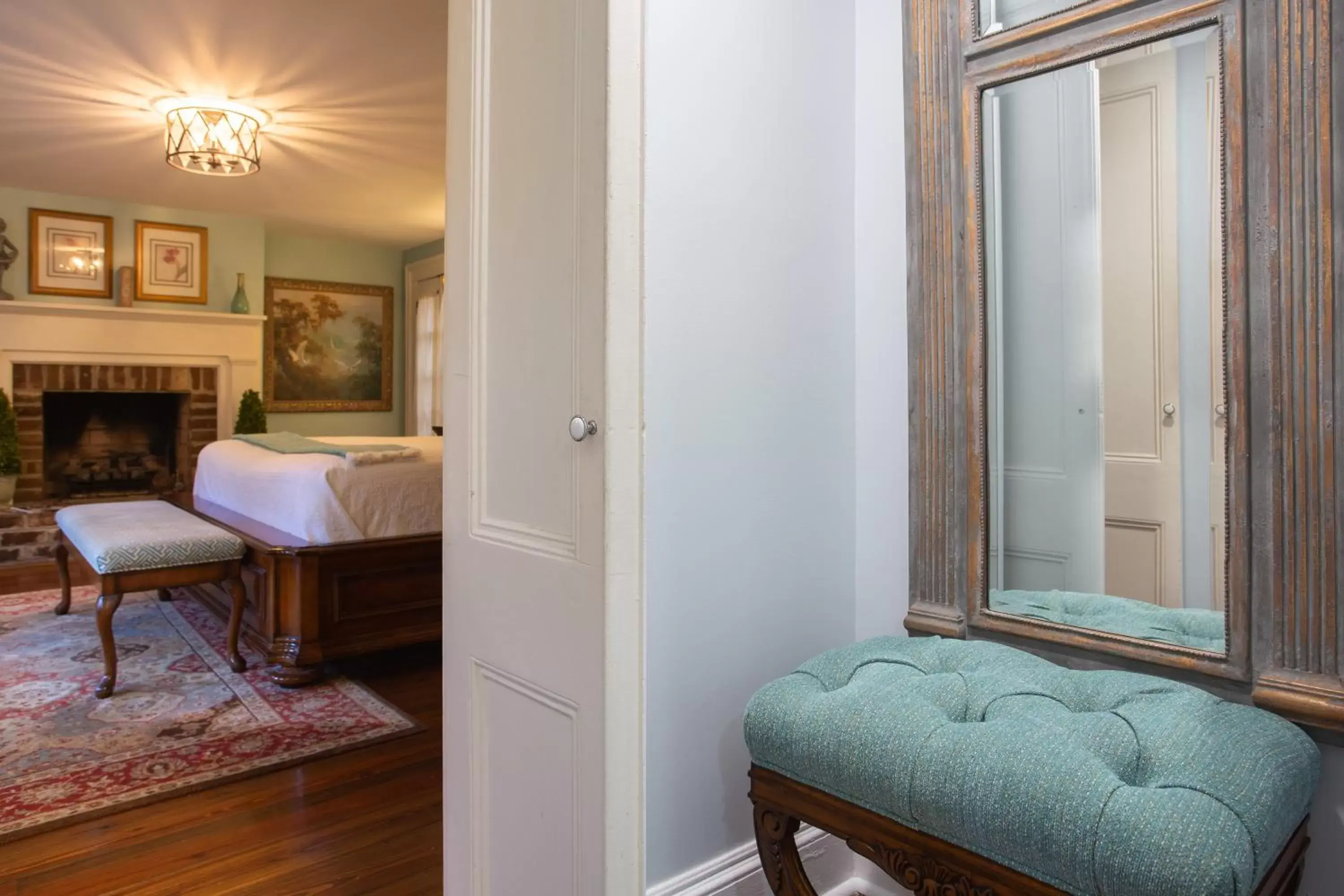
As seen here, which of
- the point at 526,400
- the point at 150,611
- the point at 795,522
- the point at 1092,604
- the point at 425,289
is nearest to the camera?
the point at 526,400

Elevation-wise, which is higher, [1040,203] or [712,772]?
[1040,203]

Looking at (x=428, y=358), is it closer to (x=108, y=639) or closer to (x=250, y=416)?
(x=250, y=416)

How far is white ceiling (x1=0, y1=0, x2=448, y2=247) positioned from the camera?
3357 millimetres

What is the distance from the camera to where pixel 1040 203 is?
1524 millimetres

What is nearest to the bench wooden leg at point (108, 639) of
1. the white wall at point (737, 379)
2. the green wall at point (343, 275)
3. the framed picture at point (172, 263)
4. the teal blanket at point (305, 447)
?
the teal blanket at point (305, 447)

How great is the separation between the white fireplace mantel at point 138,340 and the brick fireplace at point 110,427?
0.06 meters

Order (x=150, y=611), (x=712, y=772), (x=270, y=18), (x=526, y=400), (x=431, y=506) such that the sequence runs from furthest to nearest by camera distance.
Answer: (x=150, y=611) < (x=431, y=506) < (x=270, y=18) < (x=712, y=772) < (x=526, y=400)

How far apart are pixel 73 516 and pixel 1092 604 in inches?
165

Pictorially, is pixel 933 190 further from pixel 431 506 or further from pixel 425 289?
pixel 425 289

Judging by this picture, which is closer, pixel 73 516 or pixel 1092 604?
pixel 1092 604

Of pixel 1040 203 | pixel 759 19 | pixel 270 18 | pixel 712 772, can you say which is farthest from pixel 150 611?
pixel 1040 203

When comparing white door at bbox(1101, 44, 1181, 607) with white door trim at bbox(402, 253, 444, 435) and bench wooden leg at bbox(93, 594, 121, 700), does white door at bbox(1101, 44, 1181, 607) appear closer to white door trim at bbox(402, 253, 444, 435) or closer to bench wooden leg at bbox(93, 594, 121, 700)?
bench wooden leg at bbox(93, 594, 121, 700)

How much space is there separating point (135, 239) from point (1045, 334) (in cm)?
678

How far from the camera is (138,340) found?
6.30m
